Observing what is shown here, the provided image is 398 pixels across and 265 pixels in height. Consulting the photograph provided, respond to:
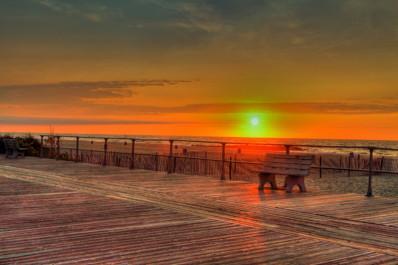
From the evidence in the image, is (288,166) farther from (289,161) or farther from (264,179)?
(264,179)

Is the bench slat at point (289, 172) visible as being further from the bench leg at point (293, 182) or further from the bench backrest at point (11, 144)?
the bench backrest at point (11, 144)

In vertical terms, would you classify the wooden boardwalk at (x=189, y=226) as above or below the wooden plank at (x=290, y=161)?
below

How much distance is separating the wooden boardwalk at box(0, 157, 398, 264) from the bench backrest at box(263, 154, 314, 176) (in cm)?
42

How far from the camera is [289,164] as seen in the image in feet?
31.6

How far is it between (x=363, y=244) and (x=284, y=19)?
34.5 feet

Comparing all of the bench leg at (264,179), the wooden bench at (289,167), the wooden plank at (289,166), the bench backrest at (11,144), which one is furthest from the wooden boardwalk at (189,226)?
the bench backrest at (11,144)

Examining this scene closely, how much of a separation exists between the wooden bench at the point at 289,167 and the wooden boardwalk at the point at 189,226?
350mm

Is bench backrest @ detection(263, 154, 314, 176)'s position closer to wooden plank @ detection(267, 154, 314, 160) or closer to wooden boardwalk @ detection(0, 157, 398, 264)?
wooden plank @ detection(267, 154, 314, 160)

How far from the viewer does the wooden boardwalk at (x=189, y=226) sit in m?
4.73

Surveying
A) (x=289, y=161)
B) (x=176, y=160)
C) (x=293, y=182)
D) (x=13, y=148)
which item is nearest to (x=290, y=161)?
(x=289, y=161)

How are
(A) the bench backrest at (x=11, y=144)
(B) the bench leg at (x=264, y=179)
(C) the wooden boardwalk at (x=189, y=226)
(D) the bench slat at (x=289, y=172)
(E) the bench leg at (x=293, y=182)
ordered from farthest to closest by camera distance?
(A) the bench backrest at (x=11, y=144), (B) the bench leg at (x=264, y=179), (E) the bench leg at (x=293, y=182), (D) the bench slat at (x=289, y=172), (C) the wooden boardwalk at (x=189, y=226)

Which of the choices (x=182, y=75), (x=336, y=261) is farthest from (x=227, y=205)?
(x=182, y=75)

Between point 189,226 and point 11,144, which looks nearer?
point 189,226

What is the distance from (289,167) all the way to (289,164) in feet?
0.20
